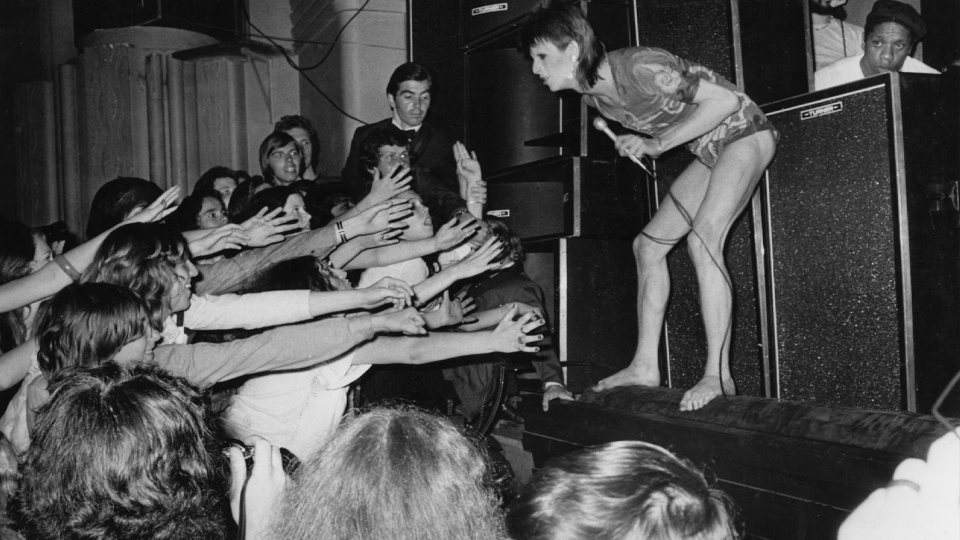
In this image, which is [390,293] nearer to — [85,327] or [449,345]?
[449,345]

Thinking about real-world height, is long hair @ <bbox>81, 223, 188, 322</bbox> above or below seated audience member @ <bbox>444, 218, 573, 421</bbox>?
above

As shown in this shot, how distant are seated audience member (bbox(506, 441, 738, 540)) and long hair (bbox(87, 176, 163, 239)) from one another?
9.30 ft

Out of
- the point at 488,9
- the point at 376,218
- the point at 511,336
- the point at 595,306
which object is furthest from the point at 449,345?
the point at 488,9

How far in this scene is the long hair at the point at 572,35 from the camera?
9.73 feet

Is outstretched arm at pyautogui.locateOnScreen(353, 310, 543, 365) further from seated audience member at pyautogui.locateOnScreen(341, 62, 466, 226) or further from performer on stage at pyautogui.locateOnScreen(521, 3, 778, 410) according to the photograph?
seated audience member at pyautogui.locateOnScreen(341, 62, 466, 226)

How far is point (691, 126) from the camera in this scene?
2.85m

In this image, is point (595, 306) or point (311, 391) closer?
point (311, 391)

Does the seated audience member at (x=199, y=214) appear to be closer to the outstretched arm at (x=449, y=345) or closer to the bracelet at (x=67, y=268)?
the bracelet at (x=67, y=268)

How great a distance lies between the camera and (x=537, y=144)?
4121 mm

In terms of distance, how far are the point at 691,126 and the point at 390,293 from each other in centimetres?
121

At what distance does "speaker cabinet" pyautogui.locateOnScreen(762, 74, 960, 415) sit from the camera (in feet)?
8.98

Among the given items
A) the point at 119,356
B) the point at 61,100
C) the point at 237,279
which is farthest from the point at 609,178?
the point at 61,100

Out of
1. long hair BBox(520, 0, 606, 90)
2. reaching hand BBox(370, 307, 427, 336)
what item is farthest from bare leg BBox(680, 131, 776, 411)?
reaching hand BBox(370, 307, 427, 336)

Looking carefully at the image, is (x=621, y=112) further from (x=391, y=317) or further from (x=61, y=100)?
(x=61, y=100)
